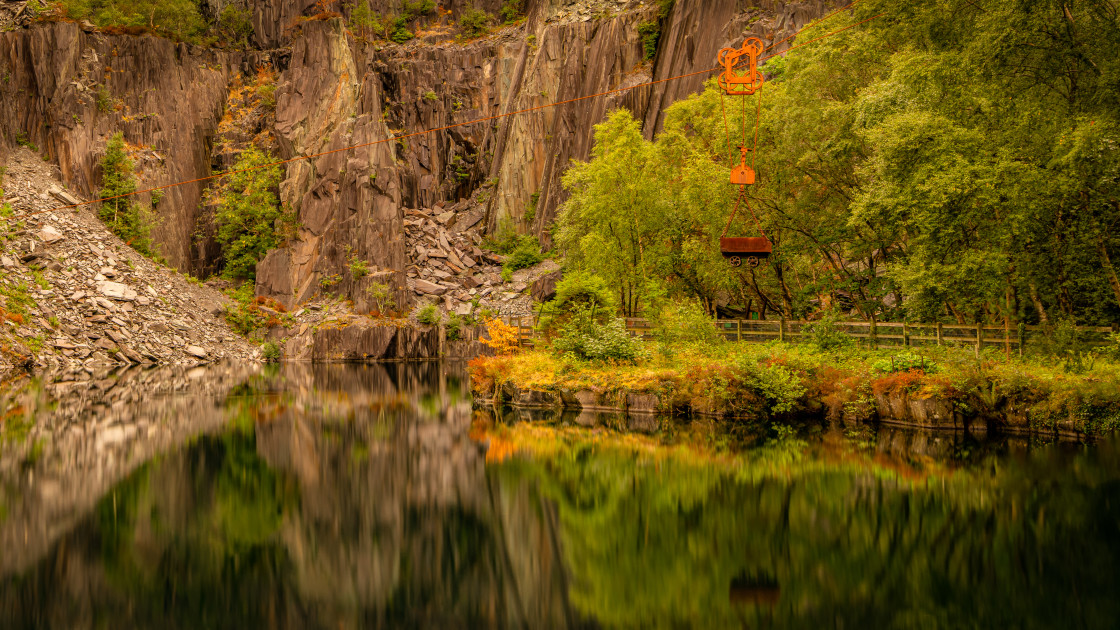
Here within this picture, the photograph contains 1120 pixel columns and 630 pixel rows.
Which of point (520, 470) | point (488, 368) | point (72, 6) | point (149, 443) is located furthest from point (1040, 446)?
point (72, 6)

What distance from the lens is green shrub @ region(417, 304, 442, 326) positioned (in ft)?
185

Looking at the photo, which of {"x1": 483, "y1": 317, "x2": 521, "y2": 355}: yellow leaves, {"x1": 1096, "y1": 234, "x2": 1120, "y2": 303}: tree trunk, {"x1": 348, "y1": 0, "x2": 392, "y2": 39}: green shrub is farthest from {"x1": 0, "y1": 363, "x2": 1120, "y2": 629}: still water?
{"x1": 348, "y1": 0, "x2": 392, "y2": 39}: green shrub

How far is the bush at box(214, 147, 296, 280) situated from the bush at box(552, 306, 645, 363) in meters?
42.7

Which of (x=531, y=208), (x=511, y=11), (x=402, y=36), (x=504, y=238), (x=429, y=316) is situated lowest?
(x=429, y=316)

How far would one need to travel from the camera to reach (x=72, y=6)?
216 ft

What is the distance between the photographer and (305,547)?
10.9m

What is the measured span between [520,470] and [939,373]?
1110 centimetres

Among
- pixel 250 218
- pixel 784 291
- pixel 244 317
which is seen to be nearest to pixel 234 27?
pixel 250 218

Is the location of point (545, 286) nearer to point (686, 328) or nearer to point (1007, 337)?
point (686, 328)

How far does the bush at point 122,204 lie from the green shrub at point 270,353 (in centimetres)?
1142

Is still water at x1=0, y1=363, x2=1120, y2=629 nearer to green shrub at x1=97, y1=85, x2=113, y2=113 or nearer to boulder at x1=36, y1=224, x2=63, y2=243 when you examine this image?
boulder at x1=36, y1=224, x2=63, y2=243

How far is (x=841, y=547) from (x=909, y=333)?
15.2 m

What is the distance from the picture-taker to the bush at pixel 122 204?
55.5m

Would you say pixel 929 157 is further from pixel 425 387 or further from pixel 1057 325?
pixel 425 387
